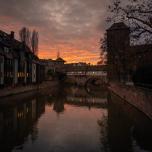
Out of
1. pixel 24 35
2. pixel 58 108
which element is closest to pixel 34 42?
pixel 24 35

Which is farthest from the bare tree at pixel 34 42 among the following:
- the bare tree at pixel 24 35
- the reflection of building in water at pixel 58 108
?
the reflection of building in water at pixel 58 108

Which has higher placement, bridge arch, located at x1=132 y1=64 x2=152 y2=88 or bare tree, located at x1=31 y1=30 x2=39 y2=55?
bare tree, located at x1=31 y1=30 x2=39 y2=55

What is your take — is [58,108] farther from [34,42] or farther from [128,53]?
[34,42]

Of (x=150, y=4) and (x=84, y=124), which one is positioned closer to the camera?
(x=150, y=4)

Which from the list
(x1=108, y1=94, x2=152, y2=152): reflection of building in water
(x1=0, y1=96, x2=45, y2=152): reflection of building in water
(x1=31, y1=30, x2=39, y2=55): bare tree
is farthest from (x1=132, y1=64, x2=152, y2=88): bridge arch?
(x1=31, y1=30, x2=39, y2=55): bare tree

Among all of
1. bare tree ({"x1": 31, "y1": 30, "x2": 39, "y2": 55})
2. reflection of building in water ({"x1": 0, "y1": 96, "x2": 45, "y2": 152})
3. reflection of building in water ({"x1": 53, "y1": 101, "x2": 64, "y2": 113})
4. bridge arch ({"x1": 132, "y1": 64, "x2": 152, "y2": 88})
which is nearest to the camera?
reflection of building in water ({"x1": 0, "y1": 96, "x2": 45, "y2": 152})

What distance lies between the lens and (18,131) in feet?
56.2

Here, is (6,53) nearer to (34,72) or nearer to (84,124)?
(34,72)

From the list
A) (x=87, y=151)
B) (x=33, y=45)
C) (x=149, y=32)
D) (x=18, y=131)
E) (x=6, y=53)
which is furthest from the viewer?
(x=33, y=45)

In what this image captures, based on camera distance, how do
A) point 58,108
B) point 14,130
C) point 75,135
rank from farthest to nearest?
point 58,108 → point 14,130 → point 75,135

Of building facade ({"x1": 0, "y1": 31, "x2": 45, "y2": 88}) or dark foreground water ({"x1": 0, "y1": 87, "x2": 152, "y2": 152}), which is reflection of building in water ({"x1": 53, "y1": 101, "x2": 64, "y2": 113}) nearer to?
dark foreground water ({"x1": 0, "y1": 87, "x2": 152, "y2": 152})

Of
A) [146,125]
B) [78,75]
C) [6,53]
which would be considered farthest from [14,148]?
[78,75]

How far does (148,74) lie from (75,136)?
1291 cm

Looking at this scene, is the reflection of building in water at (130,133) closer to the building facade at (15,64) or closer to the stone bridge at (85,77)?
the building facade at (15,64)
